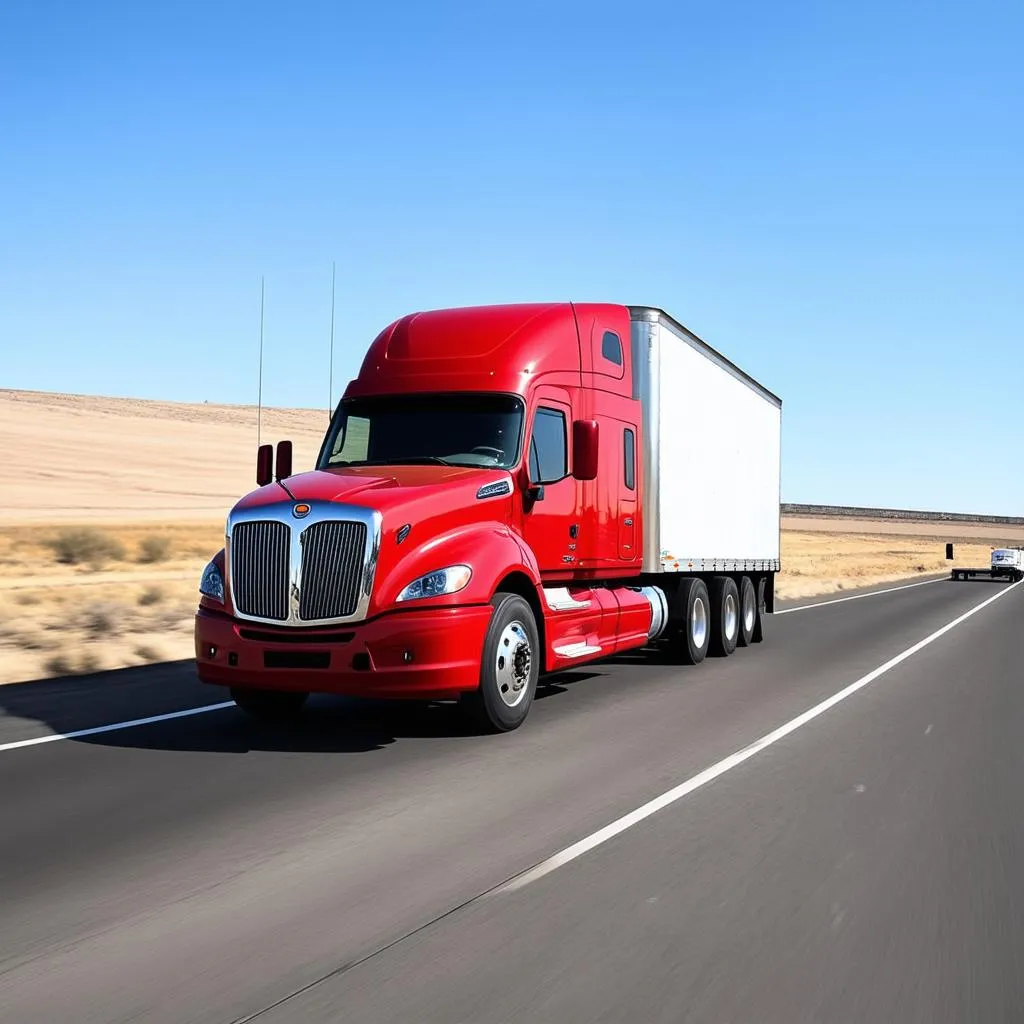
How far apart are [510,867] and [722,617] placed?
11479 mm

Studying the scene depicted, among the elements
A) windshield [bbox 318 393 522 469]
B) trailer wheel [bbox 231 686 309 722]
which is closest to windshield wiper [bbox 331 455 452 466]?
windshield [bbox 318 393 522 469]

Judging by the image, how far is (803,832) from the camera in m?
7.00

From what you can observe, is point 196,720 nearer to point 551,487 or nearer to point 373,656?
point 373,656

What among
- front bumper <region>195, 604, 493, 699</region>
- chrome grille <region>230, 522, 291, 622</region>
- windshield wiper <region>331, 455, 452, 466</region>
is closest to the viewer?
front bumper <region>195, 604, 493, 699</region>

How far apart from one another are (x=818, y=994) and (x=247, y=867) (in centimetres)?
280

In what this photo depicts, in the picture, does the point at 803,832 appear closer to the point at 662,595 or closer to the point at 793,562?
the point at 662,595

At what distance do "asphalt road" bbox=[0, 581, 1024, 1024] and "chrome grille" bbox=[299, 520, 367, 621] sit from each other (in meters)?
1.03

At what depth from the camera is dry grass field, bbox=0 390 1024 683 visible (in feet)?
59.9

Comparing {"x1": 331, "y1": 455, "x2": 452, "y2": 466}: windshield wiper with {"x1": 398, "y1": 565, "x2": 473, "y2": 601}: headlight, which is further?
{"x1": 331, "y1": 455, "x2": 452, "y2": 466}: windshield wiper

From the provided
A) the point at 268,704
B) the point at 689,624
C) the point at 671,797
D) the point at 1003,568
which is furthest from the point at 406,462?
the point at 1003,568

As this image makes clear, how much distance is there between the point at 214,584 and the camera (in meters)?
10.2

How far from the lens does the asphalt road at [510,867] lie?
175 inches

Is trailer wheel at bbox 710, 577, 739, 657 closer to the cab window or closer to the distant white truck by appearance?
the cab window

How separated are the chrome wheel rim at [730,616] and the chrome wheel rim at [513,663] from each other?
24.7 ft
